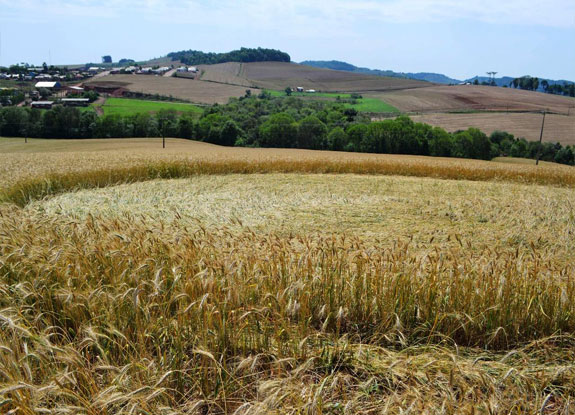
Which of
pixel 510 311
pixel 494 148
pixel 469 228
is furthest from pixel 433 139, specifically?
pixel 510 311

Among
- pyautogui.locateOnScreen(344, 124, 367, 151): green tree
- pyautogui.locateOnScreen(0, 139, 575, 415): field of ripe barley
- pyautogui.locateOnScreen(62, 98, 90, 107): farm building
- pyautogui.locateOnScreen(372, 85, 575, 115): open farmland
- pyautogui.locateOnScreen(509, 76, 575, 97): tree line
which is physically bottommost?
pyautogui.locateOnScreen(0, 139, 575, 415): field of ripe barley

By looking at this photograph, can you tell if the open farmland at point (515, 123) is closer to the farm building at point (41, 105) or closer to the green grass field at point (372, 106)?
the green grass field at point (372, 106)

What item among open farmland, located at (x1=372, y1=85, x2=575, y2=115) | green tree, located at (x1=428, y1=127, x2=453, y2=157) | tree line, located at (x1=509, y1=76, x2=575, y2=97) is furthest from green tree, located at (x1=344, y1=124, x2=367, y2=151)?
tree line, located at (x1=509, y1=76, x2=575, y2=97)

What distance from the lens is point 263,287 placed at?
10.5 ft

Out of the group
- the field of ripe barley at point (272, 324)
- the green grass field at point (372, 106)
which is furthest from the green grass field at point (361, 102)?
the field of ripe barley at point (272, 324)

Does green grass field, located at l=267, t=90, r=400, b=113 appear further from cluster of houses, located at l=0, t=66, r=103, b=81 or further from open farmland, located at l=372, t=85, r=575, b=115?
cluster of houses, located at l=0, t=66, r=103, b=81

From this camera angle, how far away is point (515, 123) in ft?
174

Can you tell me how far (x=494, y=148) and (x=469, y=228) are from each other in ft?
149

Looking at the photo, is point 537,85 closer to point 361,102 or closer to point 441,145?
point 361,102

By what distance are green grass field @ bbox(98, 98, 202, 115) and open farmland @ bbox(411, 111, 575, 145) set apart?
33.8m

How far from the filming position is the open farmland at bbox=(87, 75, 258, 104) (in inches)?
2638

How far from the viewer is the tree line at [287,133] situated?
1716 inches

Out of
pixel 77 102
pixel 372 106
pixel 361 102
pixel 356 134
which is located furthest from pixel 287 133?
pixel 77 102

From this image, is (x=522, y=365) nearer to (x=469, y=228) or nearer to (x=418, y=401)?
(x=418, y=401)
